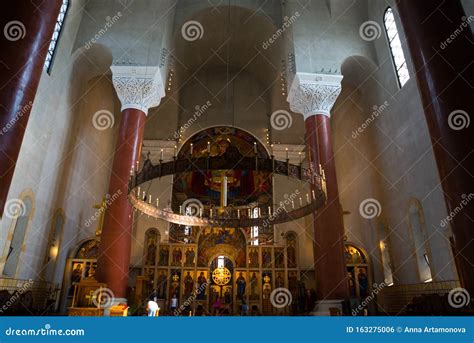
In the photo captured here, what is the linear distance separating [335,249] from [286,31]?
30.0 ft

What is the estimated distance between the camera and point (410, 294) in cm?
1122

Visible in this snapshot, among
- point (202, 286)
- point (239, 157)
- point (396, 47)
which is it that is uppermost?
point (396, 47)

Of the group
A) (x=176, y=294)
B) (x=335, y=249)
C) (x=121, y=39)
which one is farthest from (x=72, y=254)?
(x=335, y=249)

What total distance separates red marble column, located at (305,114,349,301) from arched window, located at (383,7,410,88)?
3271mm
